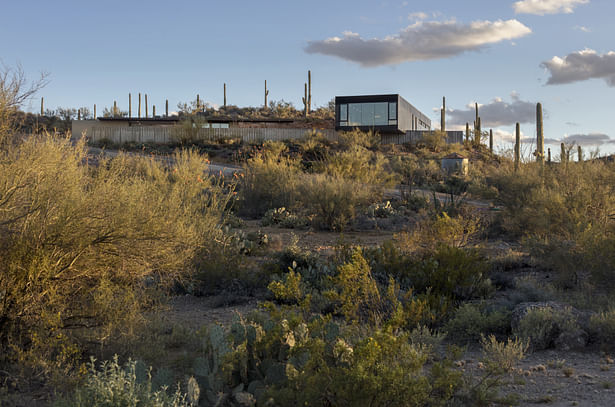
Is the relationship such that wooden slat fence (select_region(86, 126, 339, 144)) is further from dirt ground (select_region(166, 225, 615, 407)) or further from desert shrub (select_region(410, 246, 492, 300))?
dirt ground (select_region(166, 225, 615, 407))

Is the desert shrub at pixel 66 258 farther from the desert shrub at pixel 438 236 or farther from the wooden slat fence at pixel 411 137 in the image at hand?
the wooden slat fence at pixel 411 137

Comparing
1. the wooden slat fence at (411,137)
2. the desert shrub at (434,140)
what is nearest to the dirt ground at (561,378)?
the desert shrub at (434,140)

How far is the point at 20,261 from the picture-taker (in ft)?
14.0

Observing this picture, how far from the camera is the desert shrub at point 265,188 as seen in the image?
16.1 metres

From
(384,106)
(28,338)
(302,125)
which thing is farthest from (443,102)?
(28,338)

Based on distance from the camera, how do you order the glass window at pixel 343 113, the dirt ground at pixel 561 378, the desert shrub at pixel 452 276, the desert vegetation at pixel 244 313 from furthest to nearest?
the glass window at pixel 343 113, the desert shrub at pixel 452 276, the dirt ground at pixel 561 378, the desert vegetation at pixel 244 313

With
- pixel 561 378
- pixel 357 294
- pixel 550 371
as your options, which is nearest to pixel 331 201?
pixel 357 294

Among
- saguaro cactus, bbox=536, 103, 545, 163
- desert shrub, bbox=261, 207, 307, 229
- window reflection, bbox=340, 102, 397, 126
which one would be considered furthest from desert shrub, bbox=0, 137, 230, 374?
window reflection, bbox=340, 102, 397, 126

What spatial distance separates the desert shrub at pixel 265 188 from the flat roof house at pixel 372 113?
28.7 m

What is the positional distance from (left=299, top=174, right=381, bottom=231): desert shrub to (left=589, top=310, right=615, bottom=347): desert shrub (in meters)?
8.29

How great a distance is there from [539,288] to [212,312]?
4274 mm

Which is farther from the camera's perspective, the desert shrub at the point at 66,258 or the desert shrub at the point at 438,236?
the desert shrub at the point at 438,236

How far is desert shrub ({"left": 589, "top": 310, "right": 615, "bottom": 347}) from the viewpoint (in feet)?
17.5

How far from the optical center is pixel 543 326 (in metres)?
5.32
